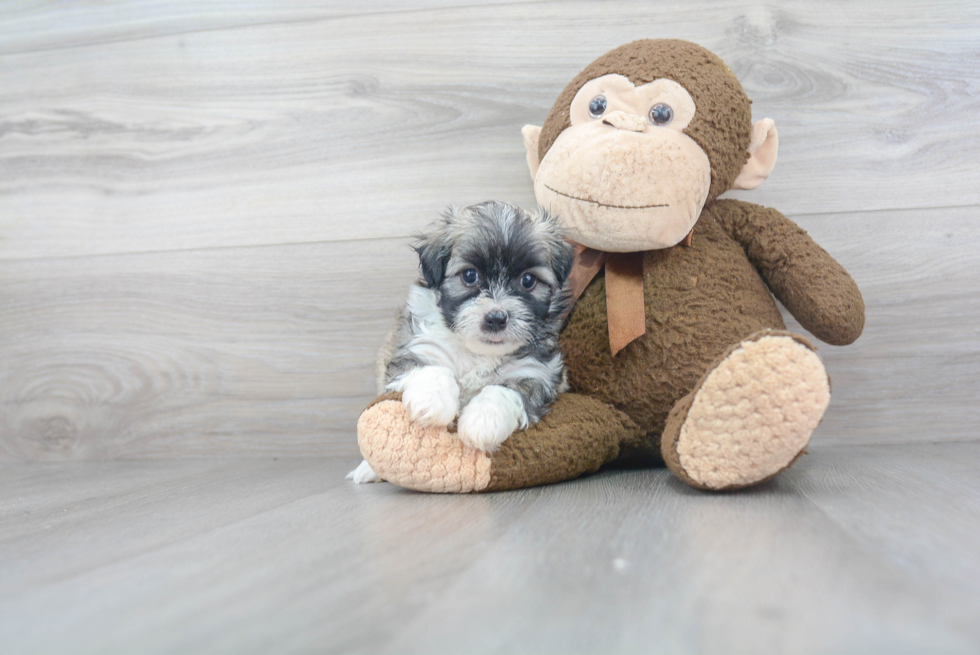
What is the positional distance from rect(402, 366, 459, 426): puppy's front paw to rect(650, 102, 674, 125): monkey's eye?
732 mm

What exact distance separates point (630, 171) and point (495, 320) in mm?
422

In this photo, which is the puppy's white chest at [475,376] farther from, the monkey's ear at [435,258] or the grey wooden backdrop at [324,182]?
the grey wooden backdrop at [324,182]

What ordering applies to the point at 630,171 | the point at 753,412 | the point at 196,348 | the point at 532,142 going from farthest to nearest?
the point at 196,348 → the point at 532,142 → the point at 630,171 → the point at 753,412

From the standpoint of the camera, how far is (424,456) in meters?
1.33

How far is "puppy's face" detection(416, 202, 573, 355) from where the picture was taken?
4.64 feet

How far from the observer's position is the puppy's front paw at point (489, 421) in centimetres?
129

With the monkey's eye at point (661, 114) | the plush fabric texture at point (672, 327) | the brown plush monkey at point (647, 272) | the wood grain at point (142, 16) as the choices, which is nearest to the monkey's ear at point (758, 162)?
the brown plush monkey at point (647, 272)

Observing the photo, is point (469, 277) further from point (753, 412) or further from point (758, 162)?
point (758, 162)

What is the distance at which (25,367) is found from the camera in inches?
86.7

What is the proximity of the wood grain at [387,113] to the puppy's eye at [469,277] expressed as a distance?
569mm

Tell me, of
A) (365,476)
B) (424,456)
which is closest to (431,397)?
(424,456)

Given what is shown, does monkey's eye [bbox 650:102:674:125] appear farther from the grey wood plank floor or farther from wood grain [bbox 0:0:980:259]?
the grey wood plank floor

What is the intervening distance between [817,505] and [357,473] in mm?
1030

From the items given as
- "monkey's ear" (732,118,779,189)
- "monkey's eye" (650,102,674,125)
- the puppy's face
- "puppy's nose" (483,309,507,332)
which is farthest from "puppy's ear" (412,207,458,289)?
"monkey's ear" (732,118,779,189)
